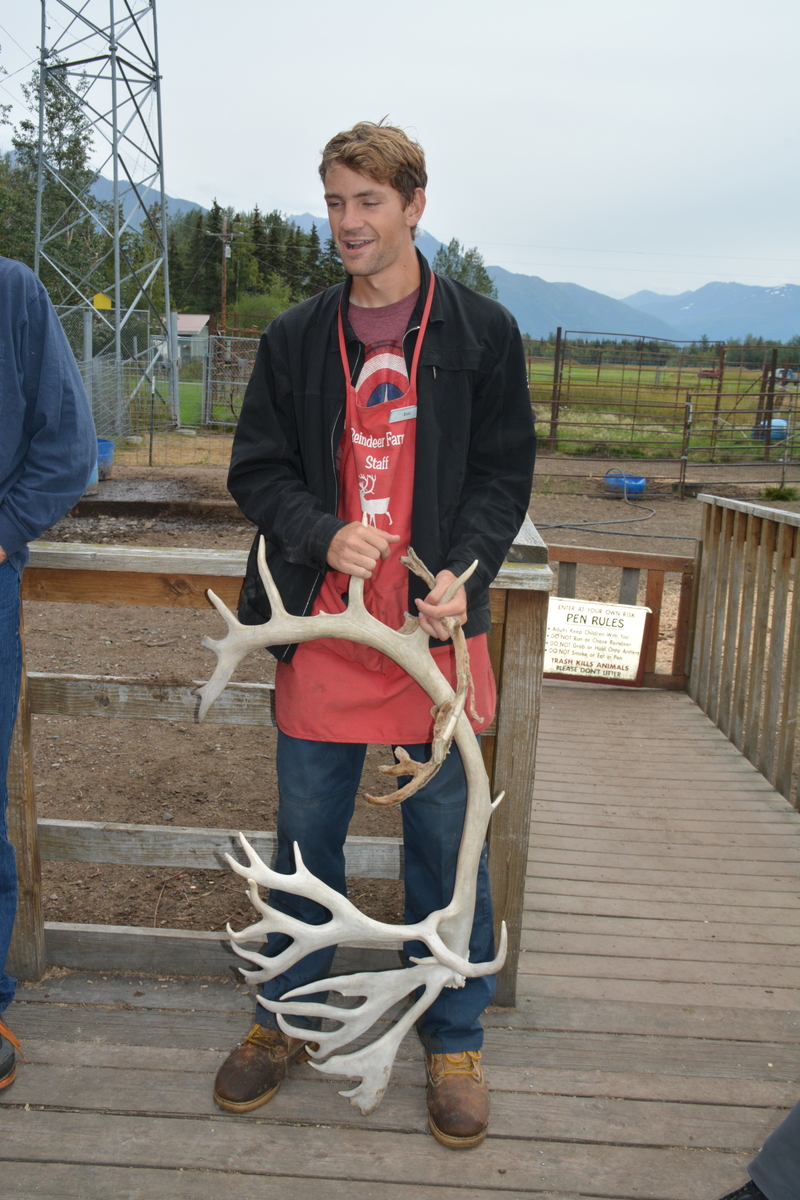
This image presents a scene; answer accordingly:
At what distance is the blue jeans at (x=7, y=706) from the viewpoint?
1831 mm

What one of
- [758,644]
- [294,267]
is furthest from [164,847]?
[294,267]

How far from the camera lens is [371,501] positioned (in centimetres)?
175

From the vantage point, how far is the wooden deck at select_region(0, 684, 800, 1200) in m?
1.69

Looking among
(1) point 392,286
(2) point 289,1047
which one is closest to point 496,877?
(2) point 289,1047

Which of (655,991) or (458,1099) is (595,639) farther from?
(458,1099)

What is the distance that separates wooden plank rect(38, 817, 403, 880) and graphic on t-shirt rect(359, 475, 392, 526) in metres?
0.88

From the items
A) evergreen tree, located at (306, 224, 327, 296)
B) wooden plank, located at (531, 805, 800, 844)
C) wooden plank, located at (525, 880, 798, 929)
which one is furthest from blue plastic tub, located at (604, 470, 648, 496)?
evergreen tree, located at (306, 224, 327, 296)

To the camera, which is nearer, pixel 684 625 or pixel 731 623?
pixel 731 623

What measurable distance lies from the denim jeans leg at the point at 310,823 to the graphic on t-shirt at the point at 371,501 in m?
0.46

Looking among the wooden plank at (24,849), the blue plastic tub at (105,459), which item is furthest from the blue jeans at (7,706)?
the blue plastic tub at (105,459)

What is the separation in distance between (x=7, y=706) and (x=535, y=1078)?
136 cm

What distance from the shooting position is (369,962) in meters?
2.27

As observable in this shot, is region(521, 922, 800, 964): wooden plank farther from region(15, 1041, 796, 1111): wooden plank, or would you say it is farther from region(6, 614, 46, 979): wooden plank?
region(6, 614, 46, 979): wooden plank

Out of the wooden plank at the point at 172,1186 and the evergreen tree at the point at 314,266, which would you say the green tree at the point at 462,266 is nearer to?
the evergreen tree at the point at 314,266
